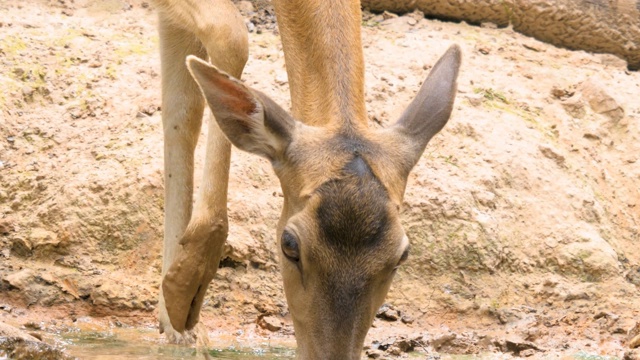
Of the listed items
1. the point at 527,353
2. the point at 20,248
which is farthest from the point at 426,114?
the point at 20,248

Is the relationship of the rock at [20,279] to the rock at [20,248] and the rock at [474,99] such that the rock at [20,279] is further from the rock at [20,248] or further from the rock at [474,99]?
the rock at [474,99]

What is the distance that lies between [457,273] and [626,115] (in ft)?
9.58

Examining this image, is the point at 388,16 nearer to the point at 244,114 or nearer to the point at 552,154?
the point at 552,154

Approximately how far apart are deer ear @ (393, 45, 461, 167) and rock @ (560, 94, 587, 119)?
4.64 meters

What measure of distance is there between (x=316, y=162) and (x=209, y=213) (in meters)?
1.06

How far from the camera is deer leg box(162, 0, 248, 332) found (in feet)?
22.6

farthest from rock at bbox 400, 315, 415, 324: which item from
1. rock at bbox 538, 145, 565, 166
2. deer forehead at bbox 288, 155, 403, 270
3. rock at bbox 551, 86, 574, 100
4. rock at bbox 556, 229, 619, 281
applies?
rock at bbox 551, 86, 574, 100

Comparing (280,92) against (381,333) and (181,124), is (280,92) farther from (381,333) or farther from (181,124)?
(381,333)

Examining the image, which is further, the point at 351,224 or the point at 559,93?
the point at 559,93

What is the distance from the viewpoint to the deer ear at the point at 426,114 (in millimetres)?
6555

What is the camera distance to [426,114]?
21.7ft

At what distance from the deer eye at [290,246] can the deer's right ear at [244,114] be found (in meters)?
0.52

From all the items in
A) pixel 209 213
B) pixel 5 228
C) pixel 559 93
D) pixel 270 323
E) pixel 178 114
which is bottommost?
pixel 270 323

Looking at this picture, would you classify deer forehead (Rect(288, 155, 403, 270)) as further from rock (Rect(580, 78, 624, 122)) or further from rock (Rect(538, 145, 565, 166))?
rock (Rect(580, 78, 624, 122))
